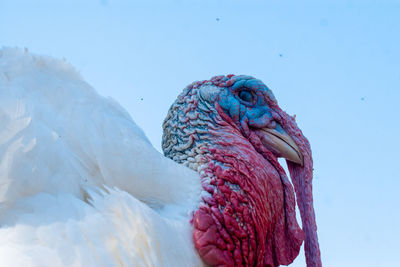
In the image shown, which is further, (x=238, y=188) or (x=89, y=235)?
(x=238, y=188)

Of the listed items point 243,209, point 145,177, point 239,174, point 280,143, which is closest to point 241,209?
point 243,209

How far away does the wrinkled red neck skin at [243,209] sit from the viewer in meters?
2.84

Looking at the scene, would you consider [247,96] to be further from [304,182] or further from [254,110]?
[304,182]

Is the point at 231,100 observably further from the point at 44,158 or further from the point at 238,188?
the point at 44,158

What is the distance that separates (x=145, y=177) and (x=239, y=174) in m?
0.64

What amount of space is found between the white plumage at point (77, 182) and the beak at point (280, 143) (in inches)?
31.1

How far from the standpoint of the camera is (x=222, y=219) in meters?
2.90

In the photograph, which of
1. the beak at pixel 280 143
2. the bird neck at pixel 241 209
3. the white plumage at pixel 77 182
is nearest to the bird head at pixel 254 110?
the beak at pixel 280 143

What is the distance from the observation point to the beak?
3602mm

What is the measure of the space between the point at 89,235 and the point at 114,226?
0.49ft

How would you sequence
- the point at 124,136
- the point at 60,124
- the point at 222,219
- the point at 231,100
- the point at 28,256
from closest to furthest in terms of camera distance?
the point at 28,256 → the point at 60,124 → the point at 124,136 → the point at 222,219 → the point at 231,100

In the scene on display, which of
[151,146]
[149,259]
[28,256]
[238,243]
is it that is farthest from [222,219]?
[28,256]

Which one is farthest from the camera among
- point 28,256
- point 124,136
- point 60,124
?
point 124,136

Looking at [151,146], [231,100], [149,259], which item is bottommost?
[149,259]
